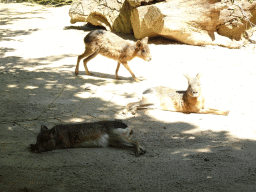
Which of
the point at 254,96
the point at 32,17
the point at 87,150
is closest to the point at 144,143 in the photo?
the point at 87,150

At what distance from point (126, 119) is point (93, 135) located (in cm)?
122

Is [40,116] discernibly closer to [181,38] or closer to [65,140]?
[65,140]

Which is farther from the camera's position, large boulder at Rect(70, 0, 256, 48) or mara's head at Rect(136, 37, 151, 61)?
large boulder at Rect(70, 0, 256, 48)

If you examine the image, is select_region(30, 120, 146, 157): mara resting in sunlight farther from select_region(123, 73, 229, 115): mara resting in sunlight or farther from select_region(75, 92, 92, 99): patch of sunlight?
select_region(75, 92, 92, 99): patch of sunlight

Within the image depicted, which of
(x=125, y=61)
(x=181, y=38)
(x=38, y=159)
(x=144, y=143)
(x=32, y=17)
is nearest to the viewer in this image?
(x=38, y=159)

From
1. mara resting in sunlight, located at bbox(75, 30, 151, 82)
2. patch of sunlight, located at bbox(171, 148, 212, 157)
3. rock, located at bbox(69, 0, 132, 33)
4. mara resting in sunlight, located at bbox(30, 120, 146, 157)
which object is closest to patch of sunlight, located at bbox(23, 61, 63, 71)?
mara resting in sunlight, located at bbox(75, 30, 151, 82)

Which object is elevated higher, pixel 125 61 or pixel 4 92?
pixel 125 61

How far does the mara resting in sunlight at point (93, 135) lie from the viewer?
138 inches

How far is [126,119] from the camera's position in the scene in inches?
186

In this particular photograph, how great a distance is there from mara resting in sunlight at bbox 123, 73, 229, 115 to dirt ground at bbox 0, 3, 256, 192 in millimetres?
148

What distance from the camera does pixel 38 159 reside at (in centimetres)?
313

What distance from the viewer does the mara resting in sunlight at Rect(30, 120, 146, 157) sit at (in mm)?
3502

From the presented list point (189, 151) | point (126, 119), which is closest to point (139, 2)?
point (126, 119)

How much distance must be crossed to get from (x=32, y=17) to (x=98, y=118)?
990 centimetres
